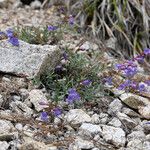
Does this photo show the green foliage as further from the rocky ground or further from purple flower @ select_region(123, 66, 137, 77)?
purple flower @ select_region(123, 66, 137, 77)

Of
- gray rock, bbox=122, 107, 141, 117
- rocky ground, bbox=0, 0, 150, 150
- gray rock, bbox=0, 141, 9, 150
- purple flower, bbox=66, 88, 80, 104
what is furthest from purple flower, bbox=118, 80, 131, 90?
→ gray rock, bbox=0, 141, 9, 150

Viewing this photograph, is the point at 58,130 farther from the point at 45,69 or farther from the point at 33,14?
the point at 33,14

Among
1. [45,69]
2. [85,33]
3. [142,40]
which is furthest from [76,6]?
[45,69]


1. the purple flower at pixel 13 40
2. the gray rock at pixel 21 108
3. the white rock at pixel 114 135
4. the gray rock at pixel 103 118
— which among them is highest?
the purple flower at pixel 13 40

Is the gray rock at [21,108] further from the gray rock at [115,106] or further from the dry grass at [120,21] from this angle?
the dry grass at [120,21]

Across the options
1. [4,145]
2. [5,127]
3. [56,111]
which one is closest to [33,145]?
[4,145]

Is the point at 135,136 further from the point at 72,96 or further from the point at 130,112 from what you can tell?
the point at 72,96

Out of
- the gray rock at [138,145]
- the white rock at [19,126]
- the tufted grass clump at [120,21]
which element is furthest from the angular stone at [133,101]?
the tufted grass clump at [120,21]

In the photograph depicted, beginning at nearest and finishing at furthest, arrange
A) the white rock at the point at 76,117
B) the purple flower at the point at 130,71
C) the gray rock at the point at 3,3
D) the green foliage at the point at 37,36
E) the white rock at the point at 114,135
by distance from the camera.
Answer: the white rock at the point at 114,135
the white rock at the point at 76,117
the purple flower at the point at 130,71
the green foliage at the point at 37,36
the gray rock at the point at 3,3
